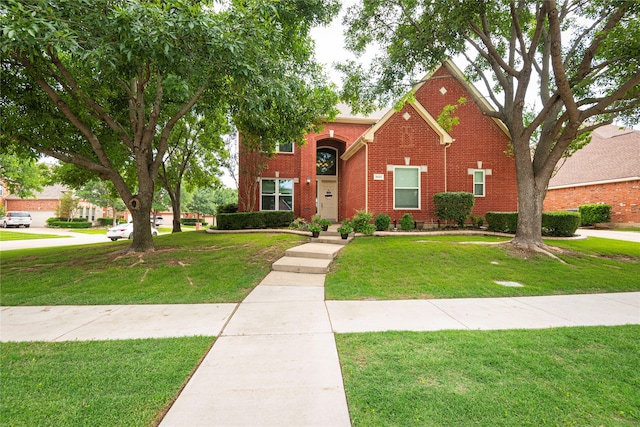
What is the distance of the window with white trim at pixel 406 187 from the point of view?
13.1 m

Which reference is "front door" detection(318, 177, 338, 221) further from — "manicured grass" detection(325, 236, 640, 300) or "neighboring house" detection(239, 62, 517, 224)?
"manicured grass" detection(325, 236, 640, 300)

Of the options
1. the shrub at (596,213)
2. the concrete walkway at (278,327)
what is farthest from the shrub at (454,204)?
the shrub at (596,213)

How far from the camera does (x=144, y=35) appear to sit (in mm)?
4664

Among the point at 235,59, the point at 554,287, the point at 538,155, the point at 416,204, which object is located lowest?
the point at 554,287

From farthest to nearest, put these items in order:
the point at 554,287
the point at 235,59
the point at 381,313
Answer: the point at 554,287
the point at 235,59
the point at 381,313

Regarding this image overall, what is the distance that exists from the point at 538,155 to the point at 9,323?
1297 cm

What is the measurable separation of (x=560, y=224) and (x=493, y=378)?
40.7ft

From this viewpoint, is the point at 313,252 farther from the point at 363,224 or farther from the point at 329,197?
the point at 329,197

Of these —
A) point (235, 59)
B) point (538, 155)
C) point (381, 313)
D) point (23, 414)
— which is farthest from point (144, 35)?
point (538, 155)

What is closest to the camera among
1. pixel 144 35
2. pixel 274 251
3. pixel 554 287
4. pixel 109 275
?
pixel 144 35

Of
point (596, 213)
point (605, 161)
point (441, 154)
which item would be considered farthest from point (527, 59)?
point (605, 161)

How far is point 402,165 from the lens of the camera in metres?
13.0

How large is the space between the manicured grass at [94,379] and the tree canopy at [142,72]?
4.05 meters

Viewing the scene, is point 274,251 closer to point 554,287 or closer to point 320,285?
point 320,285
